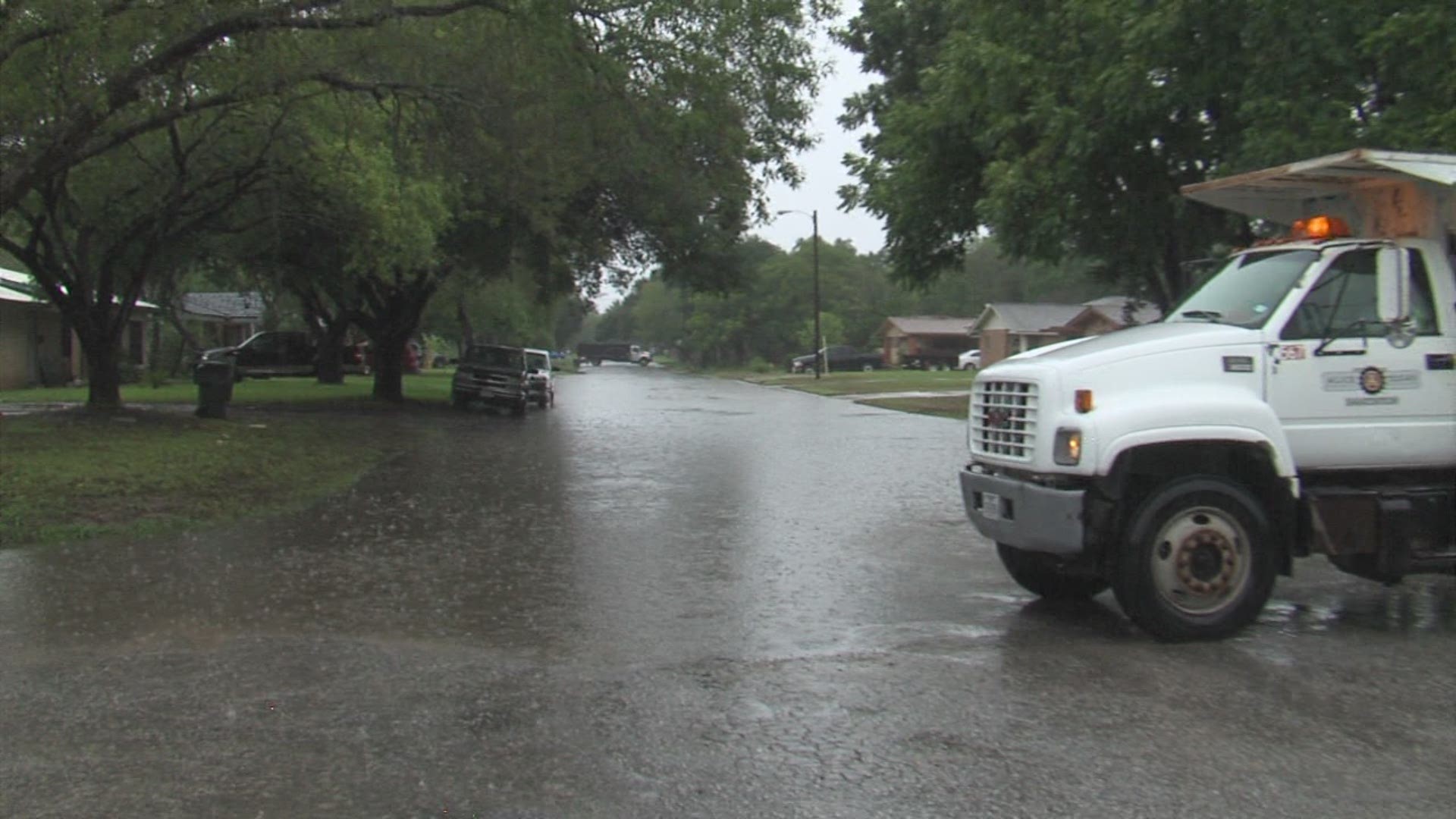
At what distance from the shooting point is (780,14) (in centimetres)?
1623

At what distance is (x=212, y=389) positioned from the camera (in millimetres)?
22172

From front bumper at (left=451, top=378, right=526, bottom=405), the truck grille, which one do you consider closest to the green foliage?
front bumper at (left=451, top=378, right=526, bottom=405)

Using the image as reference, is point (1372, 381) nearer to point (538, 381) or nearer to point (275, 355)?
point (538, 381)

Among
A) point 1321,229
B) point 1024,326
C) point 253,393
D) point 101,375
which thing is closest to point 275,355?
point 253,393

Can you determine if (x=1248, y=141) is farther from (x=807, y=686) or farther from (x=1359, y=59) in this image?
(x=807, y=686)

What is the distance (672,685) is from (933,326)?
8799 cm

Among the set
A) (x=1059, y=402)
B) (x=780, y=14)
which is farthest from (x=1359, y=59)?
(x=1059, y=402)

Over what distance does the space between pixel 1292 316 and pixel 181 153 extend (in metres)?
17.6

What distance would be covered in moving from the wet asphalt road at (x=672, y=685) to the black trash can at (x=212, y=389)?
1132 cm

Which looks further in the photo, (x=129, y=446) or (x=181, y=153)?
(x=181, y=153)

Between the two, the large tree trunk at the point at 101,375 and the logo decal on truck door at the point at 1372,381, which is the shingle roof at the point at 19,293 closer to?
the large tree trunk at the point at 101,375

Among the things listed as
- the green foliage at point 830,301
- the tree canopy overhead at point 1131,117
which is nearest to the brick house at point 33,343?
the tree canopy overhead at point 1131,117

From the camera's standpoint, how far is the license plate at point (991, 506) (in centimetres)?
776

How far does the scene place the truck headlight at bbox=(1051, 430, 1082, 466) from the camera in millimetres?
7195
